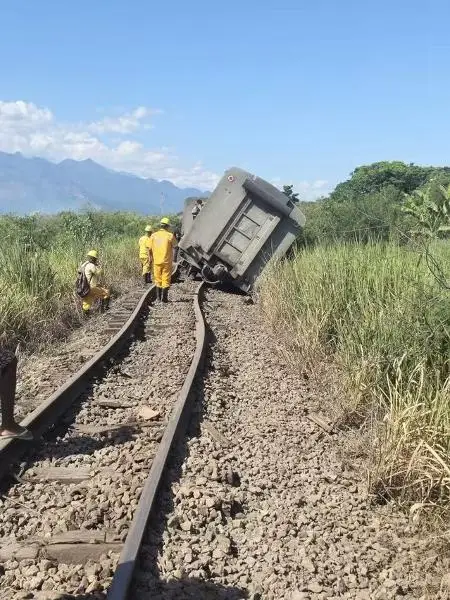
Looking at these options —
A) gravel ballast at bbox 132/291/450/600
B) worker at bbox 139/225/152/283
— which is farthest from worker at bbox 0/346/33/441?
worker at bbox 139/225/152/283

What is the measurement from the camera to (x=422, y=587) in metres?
3.09

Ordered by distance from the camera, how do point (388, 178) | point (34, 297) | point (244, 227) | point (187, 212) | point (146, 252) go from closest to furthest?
point (34, 297) < point (244, 227) < point (146, 252) < point (187, 212) < point (388, 178)

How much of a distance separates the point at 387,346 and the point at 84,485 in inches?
117

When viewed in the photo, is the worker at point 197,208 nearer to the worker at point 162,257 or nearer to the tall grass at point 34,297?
the worker at point 162,257

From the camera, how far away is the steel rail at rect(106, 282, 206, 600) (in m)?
2.83

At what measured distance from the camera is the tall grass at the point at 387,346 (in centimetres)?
400

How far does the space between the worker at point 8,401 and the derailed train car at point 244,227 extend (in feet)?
31.8

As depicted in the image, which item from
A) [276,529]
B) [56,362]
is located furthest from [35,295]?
[276,529]

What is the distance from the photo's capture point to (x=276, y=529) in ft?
11.9

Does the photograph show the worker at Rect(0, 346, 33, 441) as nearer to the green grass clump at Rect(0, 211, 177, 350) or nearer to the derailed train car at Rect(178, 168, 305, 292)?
the green grass clump at Rect(0, 211, 177, 350)

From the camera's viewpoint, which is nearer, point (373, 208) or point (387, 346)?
point (387, 346)

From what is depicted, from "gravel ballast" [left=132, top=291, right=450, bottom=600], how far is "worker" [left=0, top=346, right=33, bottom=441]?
124 centimetres

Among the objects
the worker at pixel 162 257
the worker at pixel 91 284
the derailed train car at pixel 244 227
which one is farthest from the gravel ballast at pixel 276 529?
the derailed train car at pixel 244 227

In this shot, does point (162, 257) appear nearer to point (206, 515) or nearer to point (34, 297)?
point (34, 297)
